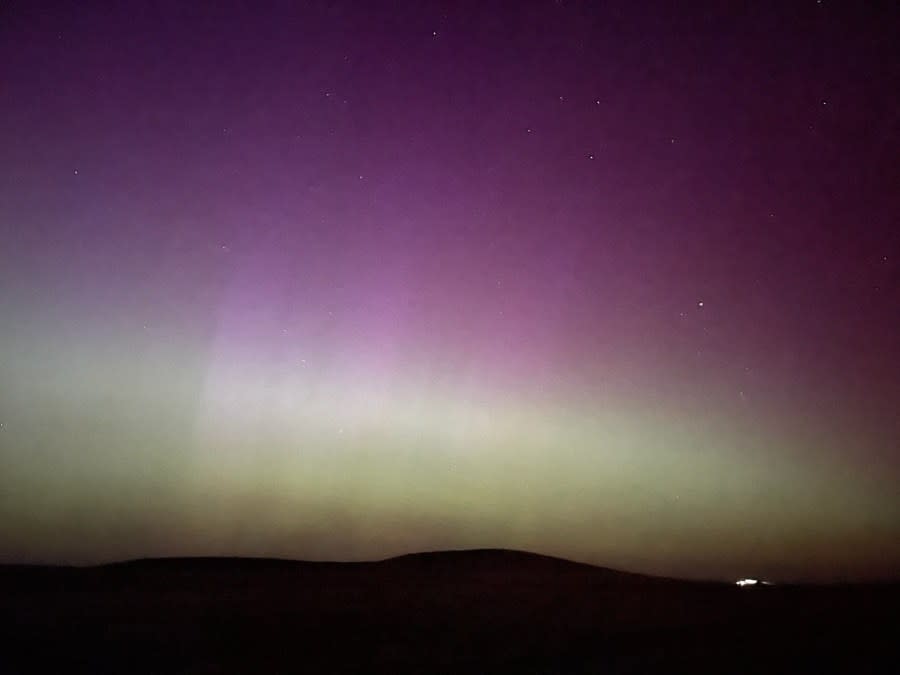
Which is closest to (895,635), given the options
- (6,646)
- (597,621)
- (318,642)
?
(597,621)

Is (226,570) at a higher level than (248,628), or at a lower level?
higher

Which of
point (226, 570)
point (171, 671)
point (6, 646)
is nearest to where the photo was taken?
point (171, 671)

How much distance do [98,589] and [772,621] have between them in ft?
38.7

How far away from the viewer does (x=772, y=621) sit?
9742 millimetres

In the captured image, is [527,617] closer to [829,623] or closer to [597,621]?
[597,621]

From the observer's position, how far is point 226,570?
14852 millimetres

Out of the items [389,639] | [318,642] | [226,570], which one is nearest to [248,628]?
[318,642]

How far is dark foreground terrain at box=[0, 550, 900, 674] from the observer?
6727 mm

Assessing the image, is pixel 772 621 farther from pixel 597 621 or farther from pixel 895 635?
pixel 597 621

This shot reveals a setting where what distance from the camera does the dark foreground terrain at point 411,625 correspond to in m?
6.73

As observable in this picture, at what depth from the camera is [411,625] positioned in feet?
29.1

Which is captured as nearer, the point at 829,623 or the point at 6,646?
the point at 6,646

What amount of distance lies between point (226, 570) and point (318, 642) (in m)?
8.38

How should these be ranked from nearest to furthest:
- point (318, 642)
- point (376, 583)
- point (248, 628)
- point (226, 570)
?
point (318, 642) < point (248, 628) < point (376, 583) < point (226, 570)
